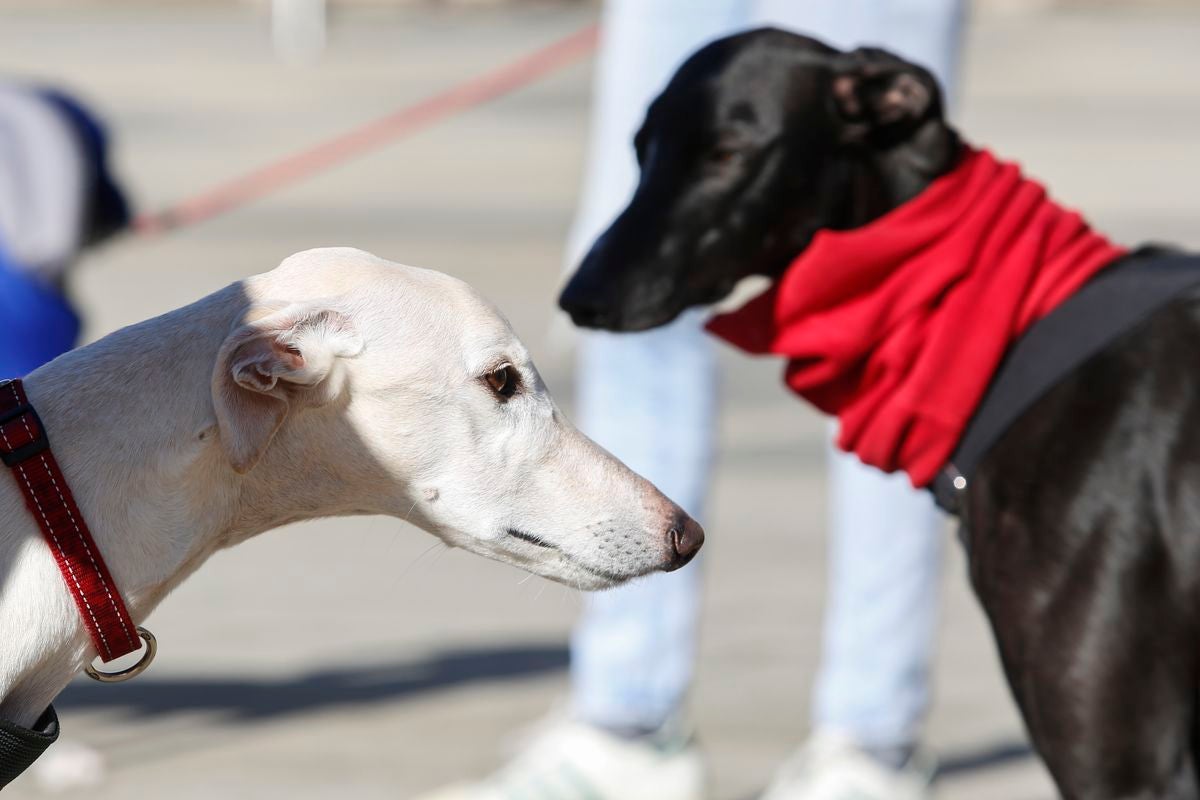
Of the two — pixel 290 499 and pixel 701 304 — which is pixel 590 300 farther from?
pixel 290 499

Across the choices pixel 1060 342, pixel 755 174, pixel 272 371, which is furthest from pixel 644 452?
pixel 272 371

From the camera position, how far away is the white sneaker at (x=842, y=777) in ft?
12.5

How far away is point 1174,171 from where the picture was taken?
15.8m

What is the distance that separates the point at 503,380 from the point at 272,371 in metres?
0.37

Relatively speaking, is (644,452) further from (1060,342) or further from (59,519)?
(59,519)

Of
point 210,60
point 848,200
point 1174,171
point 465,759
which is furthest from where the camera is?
point 210,60

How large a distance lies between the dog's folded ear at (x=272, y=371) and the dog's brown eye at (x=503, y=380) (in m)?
0.21

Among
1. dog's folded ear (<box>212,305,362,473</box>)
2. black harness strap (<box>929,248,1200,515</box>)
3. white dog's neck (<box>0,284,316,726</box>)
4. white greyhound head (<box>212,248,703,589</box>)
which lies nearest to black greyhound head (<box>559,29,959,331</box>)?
black harness strap (<box>929,248,1200,515</box>)

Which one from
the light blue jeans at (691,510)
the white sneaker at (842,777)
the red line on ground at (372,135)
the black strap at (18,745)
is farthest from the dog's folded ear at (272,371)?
the red line on ground at (372,135)

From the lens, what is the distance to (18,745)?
7.22ft

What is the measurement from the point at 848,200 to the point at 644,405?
857 millimetres

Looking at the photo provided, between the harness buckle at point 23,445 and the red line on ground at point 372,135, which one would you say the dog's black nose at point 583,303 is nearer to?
the harness buckle at point 23,445

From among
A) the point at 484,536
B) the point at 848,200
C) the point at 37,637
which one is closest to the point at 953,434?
the point at 848,200

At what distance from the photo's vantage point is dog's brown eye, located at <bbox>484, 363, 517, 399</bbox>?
2461 mm
